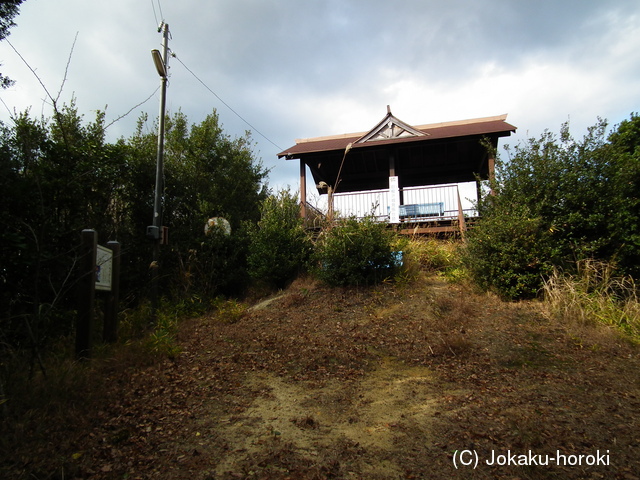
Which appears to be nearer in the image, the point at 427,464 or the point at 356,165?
the point at 427,464

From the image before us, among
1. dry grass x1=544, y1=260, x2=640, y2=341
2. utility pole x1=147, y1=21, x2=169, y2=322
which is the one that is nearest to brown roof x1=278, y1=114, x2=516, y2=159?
utility pole x1=147, y1=21, x2=169, y2=322

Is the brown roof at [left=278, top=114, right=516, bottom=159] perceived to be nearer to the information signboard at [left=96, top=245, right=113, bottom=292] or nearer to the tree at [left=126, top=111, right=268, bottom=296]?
the tree at [left=126, top=111, right=268, bottom=296]

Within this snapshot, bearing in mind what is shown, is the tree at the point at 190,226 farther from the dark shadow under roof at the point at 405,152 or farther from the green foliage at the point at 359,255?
the dark shadow under roof at the point at 405,152

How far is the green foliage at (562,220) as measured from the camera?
6.77m

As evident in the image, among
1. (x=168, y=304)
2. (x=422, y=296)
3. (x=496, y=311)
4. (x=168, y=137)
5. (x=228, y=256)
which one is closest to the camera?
(x=496, y=311)

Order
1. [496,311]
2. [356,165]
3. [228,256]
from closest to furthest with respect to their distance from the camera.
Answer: [496,311], [228,256], [356,165]

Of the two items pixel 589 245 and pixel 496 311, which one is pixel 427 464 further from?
pixel 589 245

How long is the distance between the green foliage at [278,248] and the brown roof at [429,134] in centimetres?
452

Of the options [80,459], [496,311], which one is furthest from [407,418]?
[496,311]

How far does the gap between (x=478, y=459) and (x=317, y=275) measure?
19.1 feet

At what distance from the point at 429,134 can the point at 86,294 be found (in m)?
11.0

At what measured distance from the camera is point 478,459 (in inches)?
112

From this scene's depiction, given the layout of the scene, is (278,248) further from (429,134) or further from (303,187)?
(429,134)

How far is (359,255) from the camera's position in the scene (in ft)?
26.6
